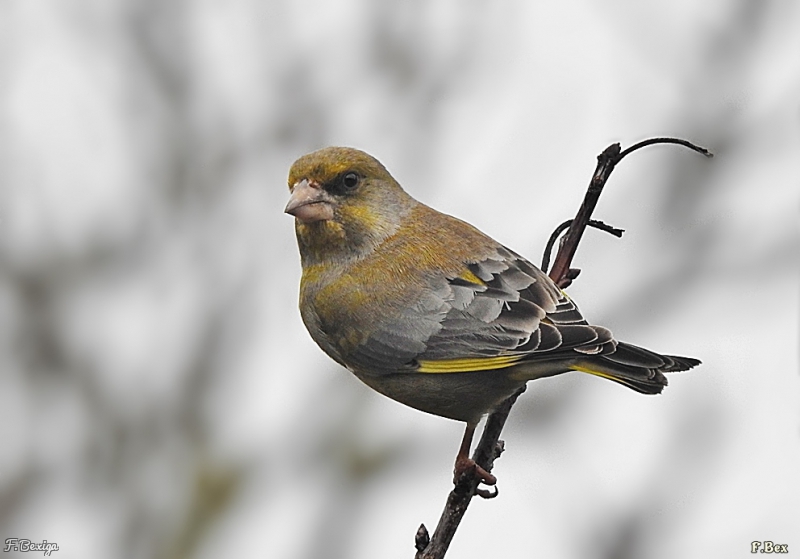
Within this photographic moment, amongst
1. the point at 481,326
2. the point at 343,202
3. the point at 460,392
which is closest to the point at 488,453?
the point at 460,392

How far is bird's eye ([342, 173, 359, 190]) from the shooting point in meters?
4.79

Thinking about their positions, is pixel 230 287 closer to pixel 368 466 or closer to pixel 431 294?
pixel 368 466

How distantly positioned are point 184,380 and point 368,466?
1.12m

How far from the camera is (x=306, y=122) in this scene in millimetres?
6422

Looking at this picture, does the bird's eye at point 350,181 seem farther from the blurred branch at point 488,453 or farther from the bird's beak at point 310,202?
the blurred branch at point 488,453

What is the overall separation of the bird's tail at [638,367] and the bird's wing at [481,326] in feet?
0.43

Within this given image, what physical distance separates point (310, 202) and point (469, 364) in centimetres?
91

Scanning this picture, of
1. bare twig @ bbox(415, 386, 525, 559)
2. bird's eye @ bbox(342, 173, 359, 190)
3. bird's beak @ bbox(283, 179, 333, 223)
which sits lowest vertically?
bare twig @ bbox(415, 386, 525, 559)

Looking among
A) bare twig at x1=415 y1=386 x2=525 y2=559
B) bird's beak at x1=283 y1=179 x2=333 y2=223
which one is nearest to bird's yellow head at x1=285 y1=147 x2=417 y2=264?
bird's beak at x1=283 y1=179 x2=333 y2=223

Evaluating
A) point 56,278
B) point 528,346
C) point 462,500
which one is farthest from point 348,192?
point 56,278

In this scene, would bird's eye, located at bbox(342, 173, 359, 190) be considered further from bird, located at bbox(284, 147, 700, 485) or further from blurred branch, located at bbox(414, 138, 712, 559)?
blurred branch, located at bbox(414, 138, 712, 559)

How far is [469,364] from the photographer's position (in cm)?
452

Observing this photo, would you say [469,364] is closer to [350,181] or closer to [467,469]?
[467,469]

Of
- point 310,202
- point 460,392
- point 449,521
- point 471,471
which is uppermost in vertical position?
point 310,202
